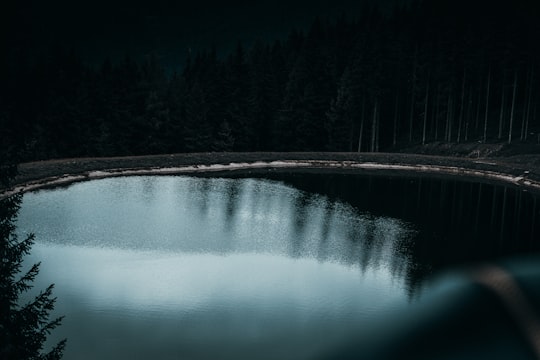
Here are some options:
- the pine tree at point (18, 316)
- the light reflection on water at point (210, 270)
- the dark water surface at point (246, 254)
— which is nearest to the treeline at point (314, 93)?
the dark water surface at point (246, 254)

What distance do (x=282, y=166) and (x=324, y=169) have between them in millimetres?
4407

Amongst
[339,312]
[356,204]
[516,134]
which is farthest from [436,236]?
[516,134]

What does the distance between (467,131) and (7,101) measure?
50950 millimetres

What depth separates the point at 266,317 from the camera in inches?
806

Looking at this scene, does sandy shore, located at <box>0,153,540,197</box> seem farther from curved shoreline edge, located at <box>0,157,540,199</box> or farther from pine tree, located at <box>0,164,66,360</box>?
pine tree, located at <box>0,164,66,360</box>

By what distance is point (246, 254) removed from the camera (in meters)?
28.3

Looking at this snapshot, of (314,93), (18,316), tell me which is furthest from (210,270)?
(314,93)

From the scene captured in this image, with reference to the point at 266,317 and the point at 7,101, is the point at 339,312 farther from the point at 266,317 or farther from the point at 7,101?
the point at 7,101

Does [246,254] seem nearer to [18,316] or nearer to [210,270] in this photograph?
[210,270]

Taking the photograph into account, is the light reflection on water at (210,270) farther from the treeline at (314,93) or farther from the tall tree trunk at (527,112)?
the tall tree trunk at (527,112)

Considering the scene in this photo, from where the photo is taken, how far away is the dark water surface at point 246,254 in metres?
19.2

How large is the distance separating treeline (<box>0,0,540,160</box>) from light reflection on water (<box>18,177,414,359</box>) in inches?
884

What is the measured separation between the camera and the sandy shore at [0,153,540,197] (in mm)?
48000

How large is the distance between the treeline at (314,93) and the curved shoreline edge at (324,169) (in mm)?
7252
